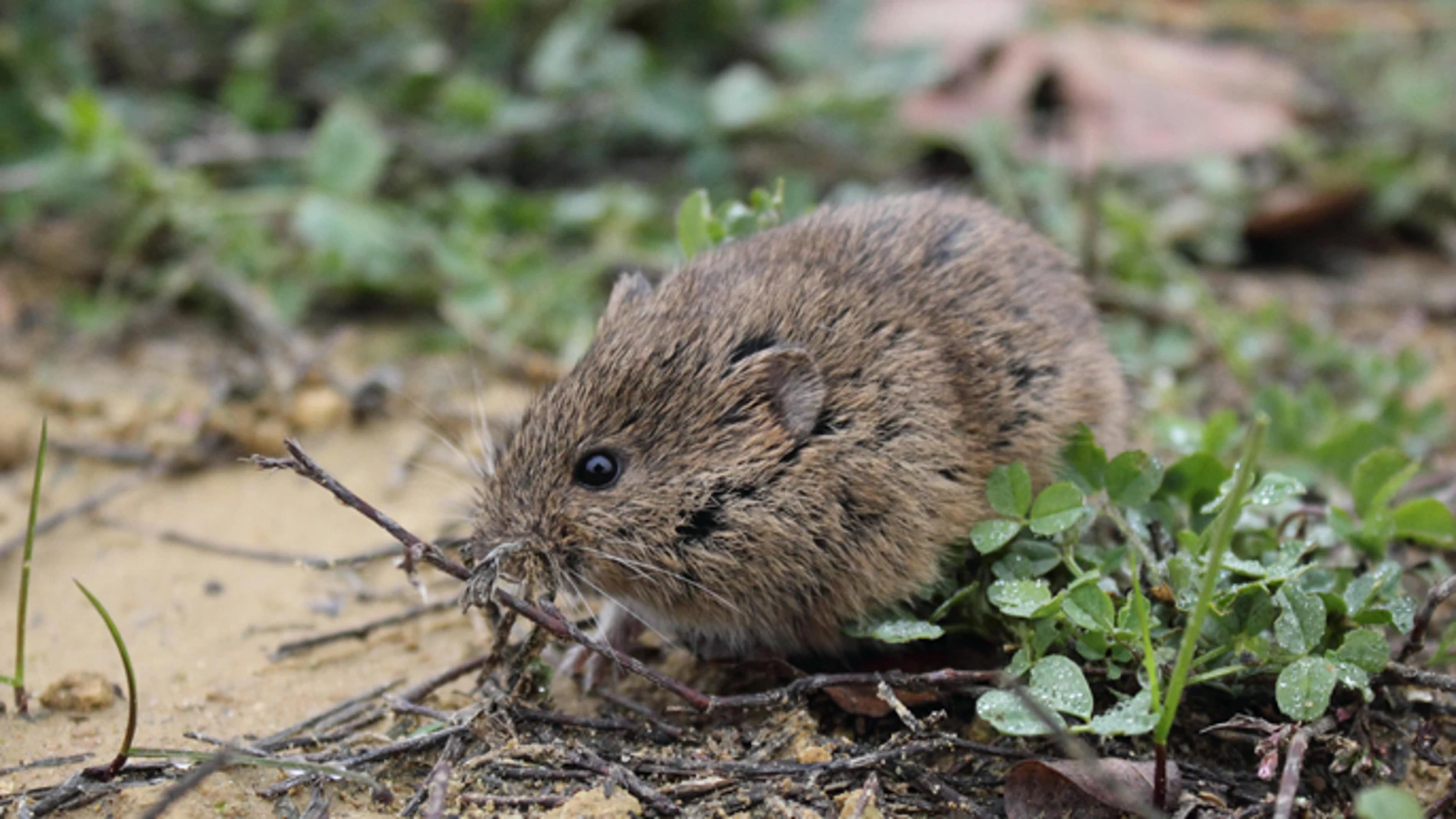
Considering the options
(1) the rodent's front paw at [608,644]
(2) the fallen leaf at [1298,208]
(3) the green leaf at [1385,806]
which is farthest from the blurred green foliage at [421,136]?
(3) the green leaf at [1385,806]

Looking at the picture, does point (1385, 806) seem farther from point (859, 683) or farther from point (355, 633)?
point (355, 633)

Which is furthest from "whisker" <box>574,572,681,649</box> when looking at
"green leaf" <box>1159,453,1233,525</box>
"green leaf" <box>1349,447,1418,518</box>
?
"green leaf" <box>1349,447,1418,518</box>

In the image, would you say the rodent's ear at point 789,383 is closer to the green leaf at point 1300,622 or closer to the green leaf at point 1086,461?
the green leaf at point 1086,461

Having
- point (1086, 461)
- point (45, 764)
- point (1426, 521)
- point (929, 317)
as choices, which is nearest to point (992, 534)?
point (1086, 461)

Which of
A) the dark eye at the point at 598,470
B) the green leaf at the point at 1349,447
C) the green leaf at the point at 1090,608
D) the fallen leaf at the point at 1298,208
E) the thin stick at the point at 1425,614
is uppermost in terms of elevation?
the dark eye at the point at 598,470

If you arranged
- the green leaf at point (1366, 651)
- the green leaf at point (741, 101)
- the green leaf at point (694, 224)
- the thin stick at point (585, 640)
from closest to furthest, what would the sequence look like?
the green leaf at point (1366, 651) < the thin stick at point (585, 640) < the green leaf at point (694, 224) < the green leaf at point (741, 101)

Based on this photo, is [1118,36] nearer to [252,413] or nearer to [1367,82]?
[1367,82]
